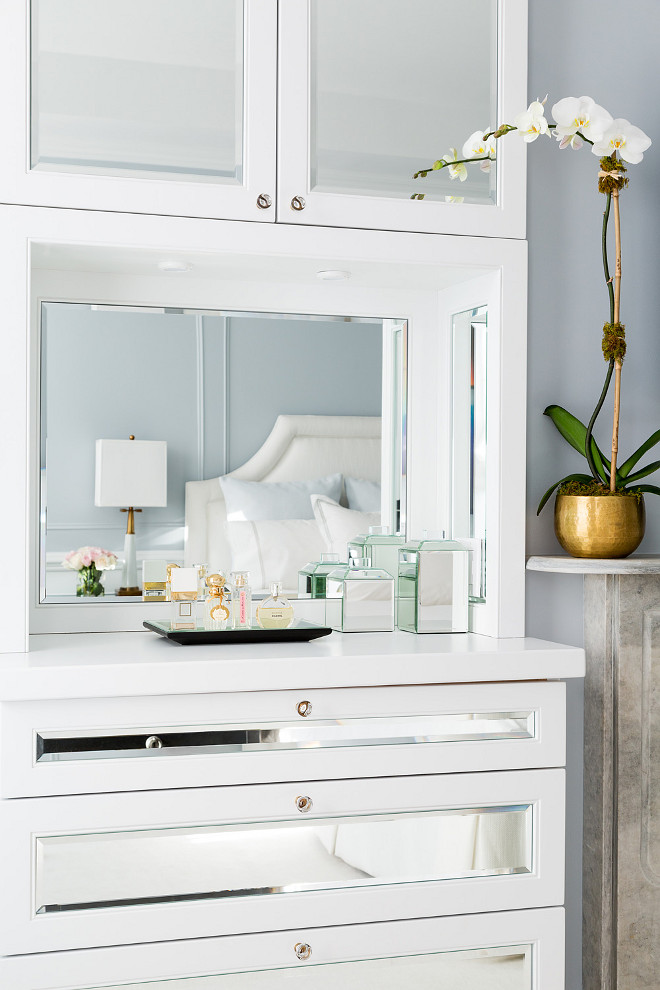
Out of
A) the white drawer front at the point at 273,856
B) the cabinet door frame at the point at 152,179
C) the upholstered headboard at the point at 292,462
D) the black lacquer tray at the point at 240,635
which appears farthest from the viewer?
the upholstered headboard at the point at 292,462

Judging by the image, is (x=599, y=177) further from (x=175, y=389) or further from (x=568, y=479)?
(x=175, y=389)

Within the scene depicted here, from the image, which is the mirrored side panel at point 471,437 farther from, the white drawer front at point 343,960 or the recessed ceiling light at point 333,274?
the white drawer front at point 343,960

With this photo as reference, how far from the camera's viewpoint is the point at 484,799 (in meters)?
1.73

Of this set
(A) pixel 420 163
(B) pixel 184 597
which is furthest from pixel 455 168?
(B) pixel 184 597

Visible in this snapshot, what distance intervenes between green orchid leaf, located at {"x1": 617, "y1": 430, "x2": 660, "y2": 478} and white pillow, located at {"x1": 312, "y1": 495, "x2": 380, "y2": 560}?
1.73ft

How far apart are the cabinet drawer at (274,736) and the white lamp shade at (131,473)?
1.64 feet

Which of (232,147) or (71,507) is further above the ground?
(232,147)

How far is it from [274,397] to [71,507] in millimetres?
469

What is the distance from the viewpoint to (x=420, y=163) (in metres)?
1.92

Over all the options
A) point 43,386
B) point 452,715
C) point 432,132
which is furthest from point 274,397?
point 452,715

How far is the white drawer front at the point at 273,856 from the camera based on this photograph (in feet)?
5.10

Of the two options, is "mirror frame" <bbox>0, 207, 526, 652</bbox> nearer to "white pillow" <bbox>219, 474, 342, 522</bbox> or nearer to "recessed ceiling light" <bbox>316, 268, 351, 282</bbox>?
"recessed ceiling light" <bbox>316, 268, 351, 282</bbox>

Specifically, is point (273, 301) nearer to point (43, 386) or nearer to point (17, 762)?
point (43, 386)

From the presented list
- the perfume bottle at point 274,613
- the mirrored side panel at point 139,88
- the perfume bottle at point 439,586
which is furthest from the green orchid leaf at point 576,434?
the mirrored side panel at point 139,88
